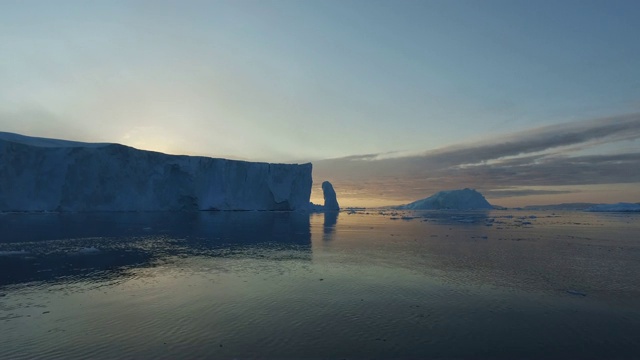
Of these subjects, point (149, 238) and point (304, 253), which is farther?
point (149, 238)

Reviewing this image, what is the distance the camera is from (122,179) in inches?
2153

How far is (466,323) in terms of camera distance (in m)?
7.91

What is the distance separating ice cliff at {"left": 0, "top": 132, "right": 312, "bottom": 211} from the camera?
48969 mm

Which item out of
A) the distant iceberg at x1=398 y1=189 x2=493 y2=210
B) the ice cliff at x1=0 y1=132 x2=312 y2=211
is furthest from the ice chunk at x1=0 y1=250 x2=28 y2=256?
the distant iceberg at x1=398 y1=189 x2=493 y2=210

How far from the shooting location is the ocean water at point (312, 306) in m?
6.52

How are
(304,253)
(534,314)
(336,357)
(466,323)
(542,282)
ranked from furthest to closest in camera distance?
(304,253), (542,282), (534,314), (466,323), (336,357)

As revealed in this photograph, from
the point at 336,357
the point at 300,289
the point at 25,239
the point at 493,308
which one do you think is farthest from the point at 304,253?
the point at 25,239

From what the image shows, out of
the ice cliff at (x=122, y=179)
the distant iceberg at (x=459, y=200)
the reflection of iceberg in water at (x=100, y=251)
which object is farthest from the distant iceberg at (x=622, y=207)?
the reflection of iceberg in water at (x=100, y=251)

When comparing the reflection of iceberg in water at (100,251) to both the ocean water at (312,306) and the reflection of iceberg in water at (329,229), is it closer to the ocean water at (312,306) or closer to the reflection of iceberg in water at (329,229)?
the ocean water at (312,306)

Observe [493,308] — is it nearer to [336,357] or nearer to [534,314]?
[534,314]

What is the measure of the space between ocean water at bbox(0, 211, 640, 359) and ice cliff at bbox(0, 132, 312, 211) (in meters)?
40.5

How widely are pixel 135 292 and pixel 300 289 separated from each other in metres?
4.57

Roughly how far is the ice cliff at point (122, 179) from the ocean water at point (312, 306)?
40.5 metres

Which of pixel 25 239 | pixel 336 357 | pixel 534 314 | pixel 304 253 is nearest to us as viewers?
pixel 336 357
